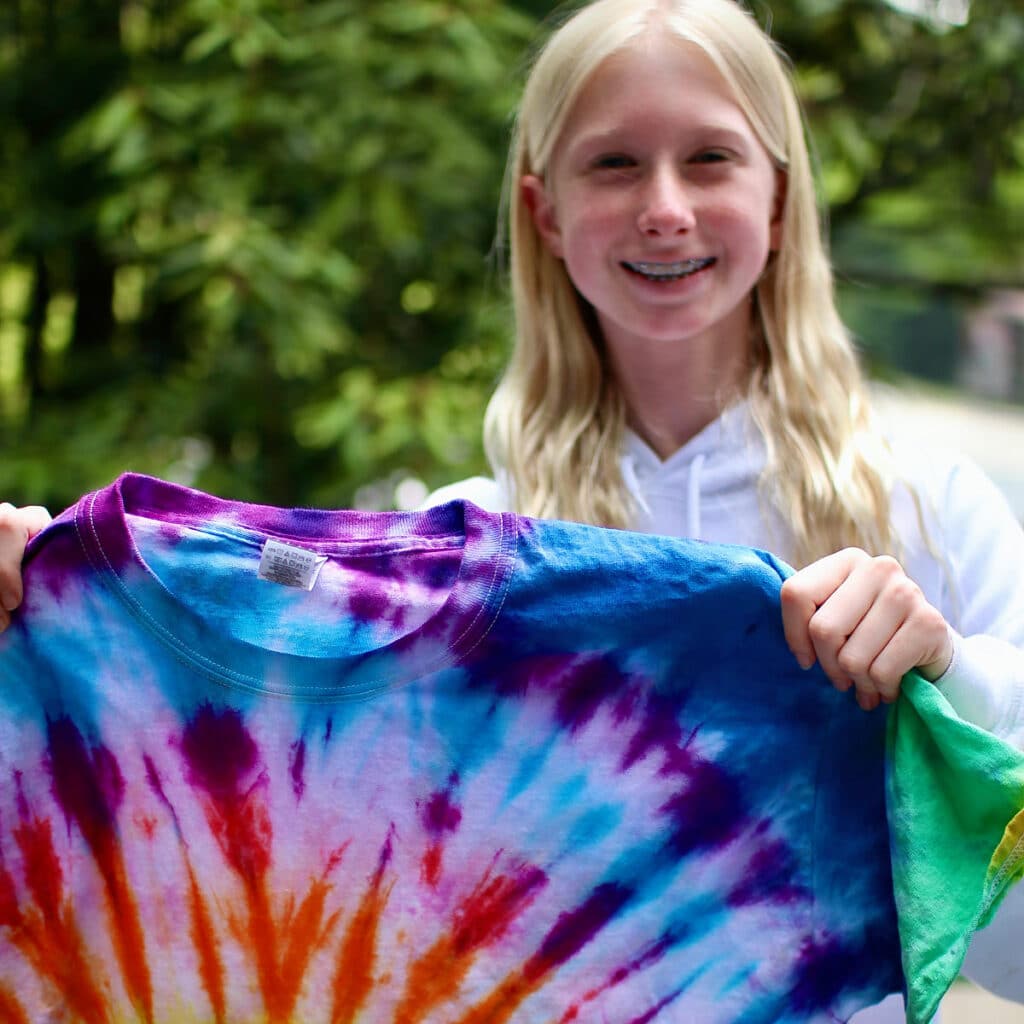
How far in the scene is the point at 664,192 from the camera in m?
1.31

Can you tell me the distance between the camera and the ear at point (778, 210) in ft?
4.85

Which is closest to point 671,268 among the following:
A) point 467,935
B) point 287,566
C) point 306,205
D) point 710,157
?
point 710,157

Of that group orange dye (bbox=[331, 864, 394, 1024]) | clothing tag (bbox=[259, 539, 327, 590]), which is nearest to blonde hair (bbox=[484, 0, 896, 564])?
clothing tag (bbox=[259, 539, 327, 590])

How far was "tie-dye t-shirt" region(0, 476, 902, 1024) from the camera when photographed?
110 cm

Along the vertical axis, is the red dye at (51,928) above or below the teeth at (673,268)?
below

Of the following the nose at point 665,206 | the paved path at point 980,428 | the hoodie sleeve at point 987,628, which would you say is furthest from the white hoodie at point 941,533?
the paved path at point 980,428

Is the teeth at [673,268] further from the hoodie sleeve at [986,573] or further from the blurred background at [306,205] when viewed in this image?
the blurred background at [306,205]

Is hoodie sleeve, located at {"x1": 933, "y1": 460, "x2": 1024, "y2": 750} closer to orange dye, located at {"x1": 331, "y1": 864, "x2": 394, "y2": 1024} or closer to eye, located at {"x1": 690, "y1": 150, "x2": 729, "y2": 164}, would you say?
eye, located at {"x1": 690, "y1": 150, "x2": 729, "y2": 164}

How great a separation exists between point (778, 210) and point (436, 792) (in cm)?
81

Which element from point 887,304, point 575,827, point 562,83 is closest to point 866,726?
point 575,827

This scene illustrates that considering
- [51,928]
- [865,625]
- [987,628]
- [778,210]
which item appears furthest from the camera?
[778,210]

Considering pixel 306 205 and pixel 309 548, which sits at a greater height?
pixel 306 205

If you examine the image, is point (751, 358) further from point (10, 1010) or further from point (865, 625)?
point (10, 1010)

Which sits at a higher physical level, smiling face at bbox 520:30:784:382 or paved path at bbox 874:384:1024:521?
smiling face at bbox 520:30:784:382
